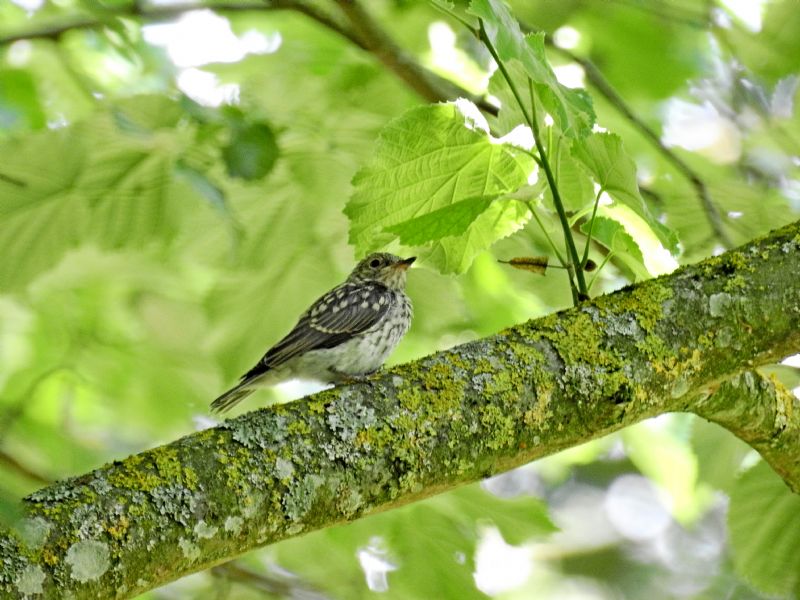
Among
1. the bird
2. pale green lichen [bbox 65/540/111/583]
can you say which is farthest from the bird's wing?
pale green lichen [bbox 65/540/111/583]

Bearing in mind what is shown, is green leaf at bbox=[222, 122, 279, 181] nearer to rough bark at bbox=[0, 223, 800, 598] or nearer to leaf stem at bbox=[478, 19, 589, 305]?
leaf stem at bbox=[478, 19, 589, 305]

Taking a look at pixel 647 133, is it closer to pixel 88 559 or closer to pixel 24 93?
pixel 24 93

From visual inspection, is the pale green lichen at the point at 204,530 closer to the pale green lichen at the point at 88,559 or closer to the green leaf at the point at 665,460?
the pale green lichen at the point at 88,559

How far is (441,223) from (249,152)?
3.33 feet

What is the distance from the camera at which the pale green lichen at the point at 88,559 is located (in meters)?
1.55

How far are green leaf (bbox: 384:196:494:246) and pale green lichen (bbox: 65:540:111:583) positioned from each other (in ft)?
2.69

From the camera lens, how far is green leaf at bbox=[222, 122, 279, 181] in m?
2.83

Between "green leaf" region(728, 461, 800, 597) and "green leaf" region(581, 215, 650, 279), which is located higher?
"green leaf" region(581, 215, 650, 279)

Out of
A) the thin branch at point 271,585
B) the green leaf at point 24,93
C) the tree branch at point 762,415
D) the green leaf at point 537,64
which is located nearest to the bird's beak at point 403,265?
the thin branch at point 271,585

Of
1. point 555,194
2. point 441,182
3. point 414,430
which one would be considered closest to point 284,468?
point 414,430

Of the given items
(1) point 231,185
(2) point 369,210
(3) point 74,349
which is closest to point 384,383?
(2) point 369,210

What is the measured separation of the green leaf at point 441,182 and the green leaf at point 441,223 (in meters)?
0.34

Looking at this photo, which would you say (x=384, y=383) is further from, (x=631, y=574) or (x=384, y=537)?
(x=631, y=574)

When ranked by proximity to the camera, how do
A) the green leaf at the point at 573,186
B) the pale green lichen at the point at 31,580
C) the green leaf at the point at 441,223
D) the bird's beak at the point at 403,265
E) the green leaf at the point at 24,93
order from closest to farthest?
1. the pale green lichen at the point at 31,580
2. the green leaf at the point at 441,223
3. the green leaf at the point at 573,186
4. the green leaf at the point at 24,93
5. the bird's beak at the point at 403,265
